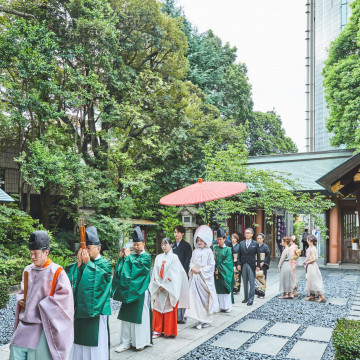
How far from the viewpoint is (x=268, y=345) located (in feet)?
20.0

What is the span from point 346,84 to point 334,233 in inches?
297

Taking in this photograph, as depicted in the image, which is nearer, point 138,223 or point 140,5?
point 140,5

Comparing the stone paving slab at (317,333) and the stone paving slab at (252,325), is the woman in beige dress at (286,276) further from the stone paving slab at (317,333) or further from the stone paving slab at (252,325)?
the stone paving slab at (317,333)

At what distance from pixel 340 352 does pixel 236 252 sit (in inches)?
247

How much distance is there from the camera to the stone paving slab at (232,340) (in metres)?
6.05

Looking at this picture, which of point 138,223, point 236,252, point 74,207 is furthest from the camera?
point 138,223

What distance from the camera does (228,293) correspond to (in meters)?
8.30

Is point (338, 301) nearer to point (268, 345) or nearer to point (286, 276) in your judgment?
point (286, 276)

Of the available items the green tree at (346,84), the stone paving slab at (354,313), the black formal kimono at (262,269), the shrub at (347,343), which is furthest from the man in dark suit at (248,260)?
the green tree at (346,84)

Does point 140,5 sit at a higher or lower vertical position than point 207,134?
higher

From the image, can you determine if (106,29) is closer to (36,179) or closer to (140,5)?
(140,5)

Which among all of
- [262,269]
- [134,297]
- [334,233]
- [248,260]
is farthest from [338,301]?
[334,233]

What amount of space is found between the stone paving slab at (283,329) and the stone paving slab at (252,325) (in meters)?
0.24

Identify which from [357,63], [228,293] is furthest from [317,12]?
[228,293]
